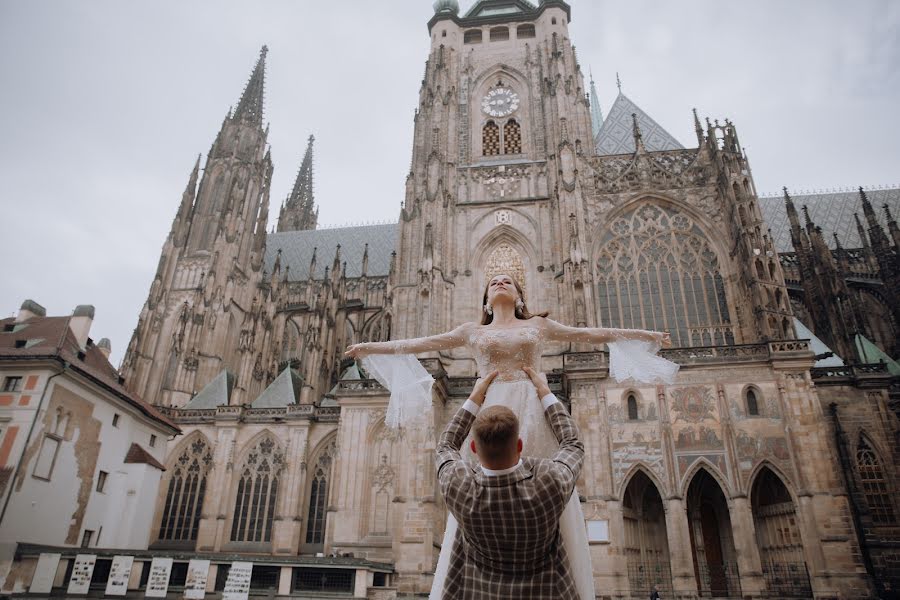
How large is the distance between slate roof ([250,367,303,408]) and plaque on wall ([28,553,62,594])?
1224 centimetres

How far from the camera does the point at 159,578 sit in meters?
15.9

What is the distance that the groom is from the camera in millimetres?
2348

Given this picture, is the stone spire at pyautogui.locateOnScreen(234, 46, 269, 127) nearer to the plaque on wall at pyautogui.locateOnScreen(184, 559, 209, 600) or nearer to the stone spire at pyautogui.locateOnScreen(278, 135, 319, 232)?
the stone spire at pyautogui.locateOnScreen(278, 135, 319, 232)

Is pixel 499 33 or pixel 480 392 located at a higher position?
pixel 499 33

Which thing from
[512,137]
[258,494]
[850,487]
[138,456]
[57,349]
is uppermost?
[512,137]

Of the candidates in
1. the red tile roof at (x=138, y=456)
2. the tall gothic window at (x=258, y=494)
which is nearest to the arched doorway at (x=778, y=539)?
the tall gothic window at (x=258, y=494)

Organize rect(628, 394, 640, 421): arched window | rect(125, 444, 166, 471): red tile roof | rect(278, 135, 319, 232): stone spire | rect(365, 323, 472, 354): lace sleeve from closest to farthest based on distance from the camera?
rect(365, 323, 472, 354): lace sleeve → rect(628, 394, 640, 421): arched window → rect(125, 444, 166, 471): red tile roof → rect(278, 135, 319, 232): stone spire

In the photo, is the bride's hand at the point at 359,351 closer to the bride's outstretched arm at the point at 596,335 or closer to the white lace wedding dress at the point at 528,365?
the white lace wedding dress at the point at 528,365

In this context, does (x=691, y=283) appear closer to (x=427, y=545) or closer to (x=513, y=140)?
(x=513, y=140)

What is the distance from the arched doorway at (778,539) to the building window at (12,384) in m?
22.4

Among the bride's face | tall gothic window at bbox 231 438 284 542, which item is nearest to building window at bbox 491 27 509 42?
tall gothic window at bbox 231 438 284 542

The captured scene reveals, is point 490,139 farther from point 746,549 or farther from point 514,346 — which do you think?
point 514,346

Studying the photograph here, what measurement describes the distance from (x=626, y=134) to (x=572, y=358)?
14705mm

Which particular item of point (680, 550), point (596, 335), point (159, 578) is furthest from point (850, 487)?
point (159, 578)
